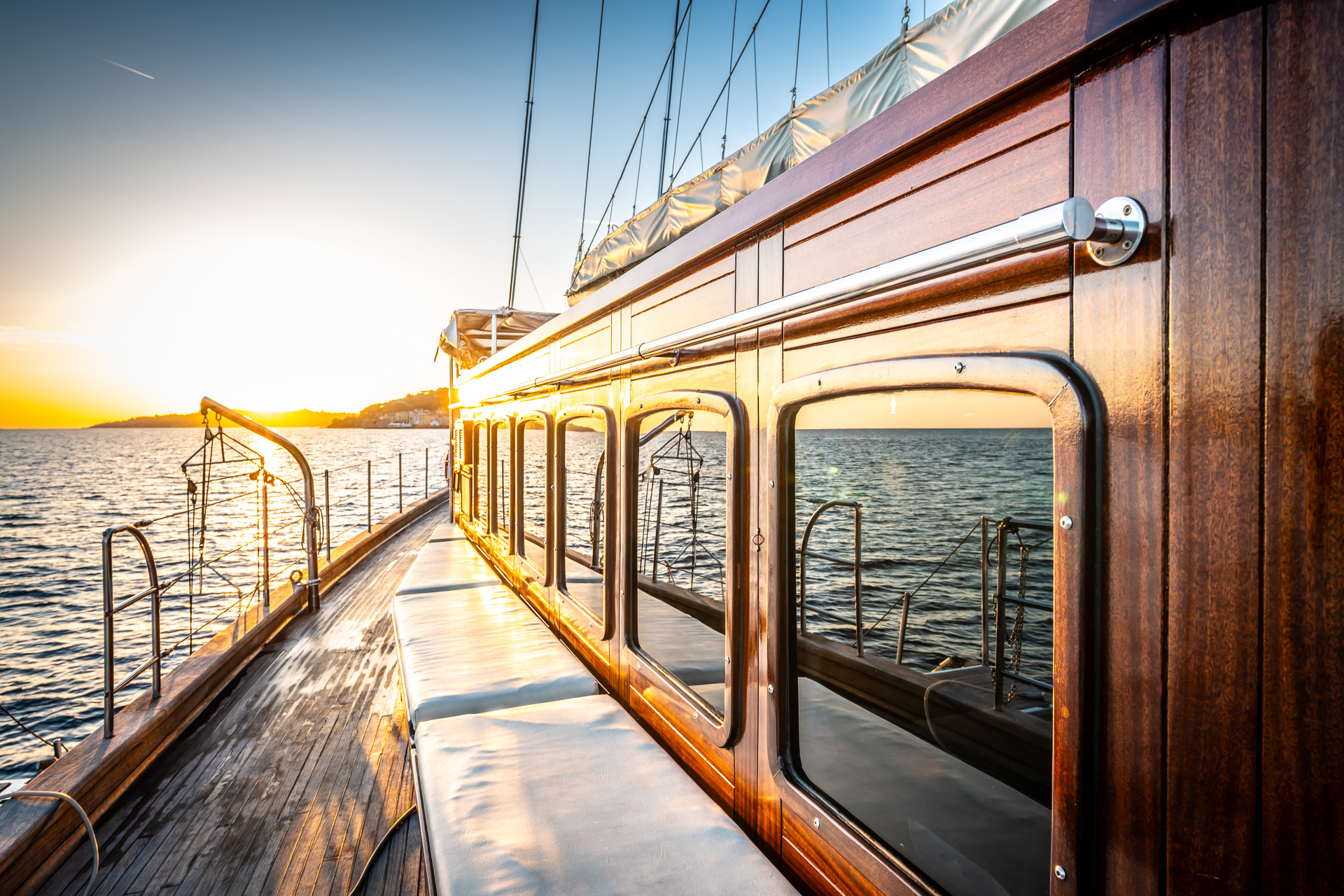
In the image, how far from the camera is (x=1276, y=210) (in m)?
0.73

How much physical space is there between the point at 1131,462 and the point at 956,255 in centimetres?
39

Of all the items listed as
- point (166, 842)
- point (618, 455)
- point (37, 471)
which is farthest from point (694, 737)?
point (37, 471)

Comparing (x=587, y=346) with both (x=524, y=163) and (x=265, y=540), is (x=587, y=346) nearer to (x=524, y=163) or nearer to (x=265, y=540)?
(x=265, y=540)

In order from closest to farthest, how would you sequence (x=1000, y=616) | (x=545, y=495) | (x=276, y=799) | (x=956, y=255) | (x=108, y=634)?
1. (x=956, y=255)
2. (x=1000, y=616)
3. (x=276, y=799)
4. (x=108, y=634)
5. (x=545, y=495)

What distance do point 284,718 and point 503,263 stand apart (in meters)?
7.50

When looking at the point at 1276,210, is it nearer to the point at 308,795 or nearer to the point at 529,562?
the point at 308,795

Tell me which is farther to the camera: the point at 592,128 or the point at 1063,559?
the point at 592,128

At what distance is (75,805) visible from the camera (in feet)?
7.36

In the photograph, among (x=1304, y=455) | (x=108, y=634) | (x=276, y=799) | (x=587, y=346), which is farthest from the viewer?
(x=587, y=346)

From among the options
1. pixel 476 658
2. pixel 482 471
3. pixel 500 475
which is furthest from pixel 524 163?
pixel 476 658

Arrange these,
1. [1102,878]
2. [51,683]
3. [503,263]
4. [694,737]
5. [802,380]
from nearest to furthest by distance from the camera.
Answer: [1102,878], [802,380], [694,737], [51,683], [503,263]

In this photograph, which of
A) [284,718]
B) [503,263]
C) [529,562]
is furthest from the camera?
[503,263]

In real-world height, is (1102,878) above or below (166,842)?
above

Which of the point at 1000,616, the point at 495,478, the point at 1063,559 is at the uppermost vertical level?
the point at 1063,559
